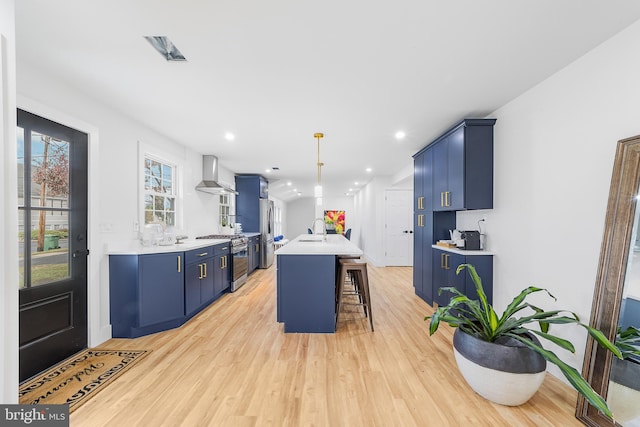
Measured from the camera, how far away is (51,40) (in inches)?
65.9

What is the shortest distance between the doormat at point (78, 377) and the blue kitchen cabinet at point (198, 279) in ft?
2.52

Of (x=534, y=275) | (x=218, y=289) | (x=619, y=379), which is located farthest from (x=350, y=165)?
(x=619, y=379)

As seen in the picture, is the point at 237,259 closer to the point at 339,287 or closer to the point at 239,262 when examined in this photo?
the point at 239,262

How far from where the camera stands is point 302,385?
1919 mm

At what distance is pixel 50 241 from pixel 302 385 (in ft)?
7.67

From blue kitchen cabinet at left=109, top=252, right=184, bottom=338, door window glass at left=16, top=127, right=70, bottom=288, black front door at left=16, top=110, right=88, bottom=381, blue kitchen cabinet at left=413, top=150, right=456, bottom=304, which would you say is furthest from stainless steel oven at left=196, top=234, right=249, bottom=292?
blue kitchen cabinet at left=413, top=150, right=456, bottom=304

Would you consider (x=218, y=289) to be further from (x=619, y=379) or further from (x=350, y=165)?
(x=619, y=379)

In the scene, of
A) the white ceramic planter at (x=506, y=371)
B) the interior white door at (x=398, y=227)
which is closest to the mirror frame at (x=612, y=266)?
the white ceramic planter at (x=506, y=371)

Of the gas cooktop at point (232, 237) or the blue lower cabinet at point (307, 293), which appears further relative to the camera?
the gas cooktop at point (232, 237)

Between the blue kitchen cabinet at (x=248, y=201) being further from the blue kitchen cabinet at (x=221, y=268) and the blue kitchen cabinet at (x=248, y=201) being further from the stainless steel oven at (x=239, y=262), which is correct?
the blue kitchen cabinet at (x=221, y=268)

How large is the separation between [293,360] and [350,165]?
4111mm

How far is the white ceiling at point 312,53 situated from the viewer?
1428 millimetres

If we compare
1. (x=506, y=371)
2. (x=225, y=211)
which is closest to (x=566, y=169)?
(x=506, y=371)

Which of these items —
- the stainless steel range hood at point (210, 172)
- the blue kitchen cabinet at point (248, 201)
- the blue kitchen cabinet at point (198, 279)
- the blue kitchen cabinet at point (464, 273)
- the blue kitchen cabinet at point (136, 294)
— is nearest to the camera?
the blue kitchen cabinet at point (136, 294)
